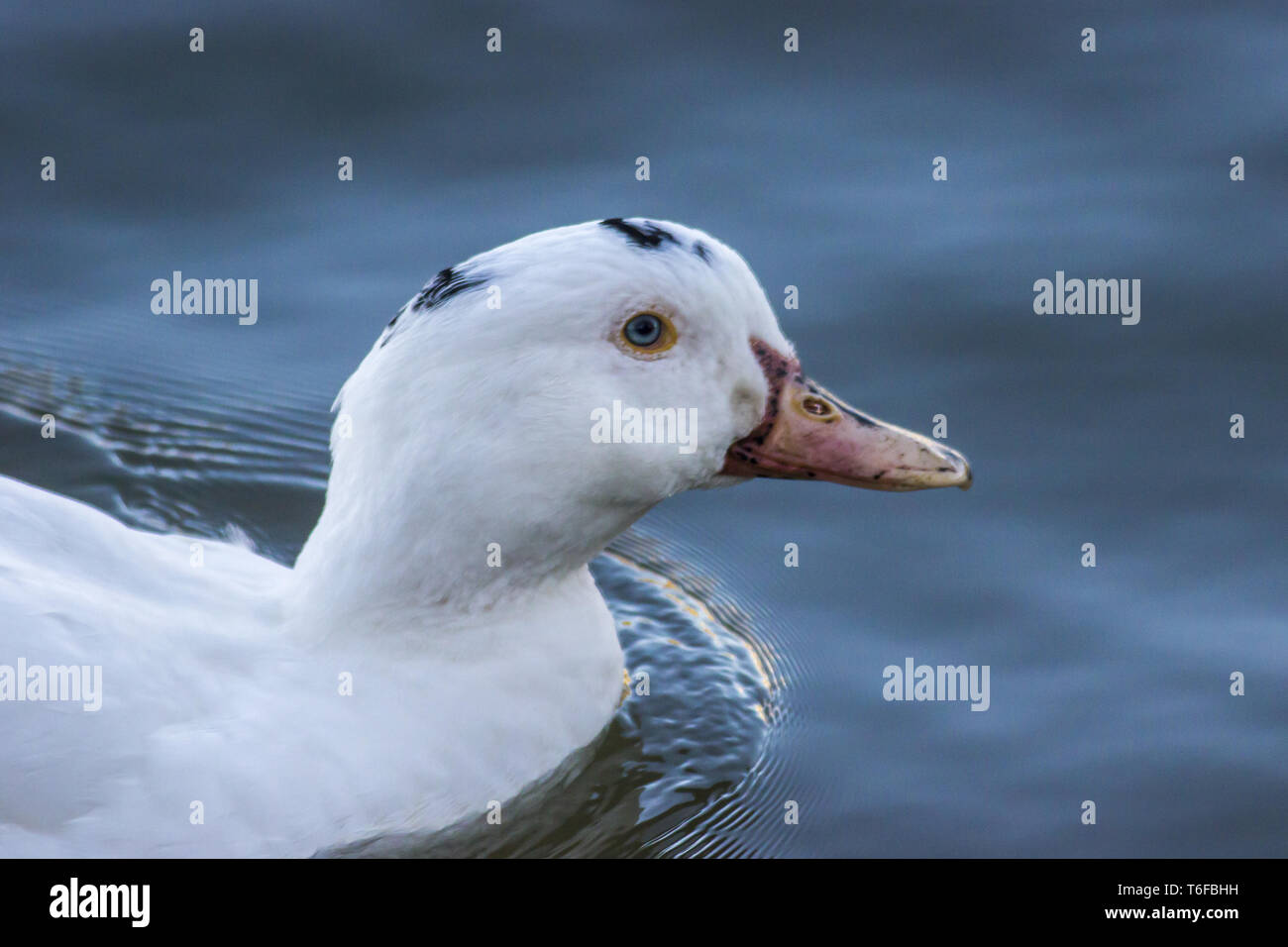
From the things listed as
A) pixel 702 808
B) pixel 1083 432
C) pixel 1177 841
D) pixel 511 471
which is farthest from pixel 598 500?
pixel 1083 432

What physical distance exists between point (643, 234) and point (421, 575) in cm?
102

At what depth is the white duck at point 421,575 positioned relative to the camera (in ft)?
13.4

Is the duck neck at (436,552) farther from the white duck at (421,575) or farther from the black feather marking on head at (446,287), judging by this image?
the black feather marking on head at (446,287)

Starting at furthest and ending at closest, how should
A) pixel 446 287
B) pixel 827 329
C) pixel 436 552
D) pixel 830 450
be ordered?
pixel 827 329 < pixel 830 450 < pixel 436 552 < pixel 446 287

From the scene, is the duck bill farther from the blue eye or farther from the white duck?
the blue eye

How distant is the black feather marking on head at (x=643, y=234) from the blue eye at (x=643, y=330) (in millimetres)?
173

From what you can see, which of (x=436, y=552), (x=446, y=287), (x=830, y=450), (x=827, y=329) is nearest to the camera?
(x=446, y=287)

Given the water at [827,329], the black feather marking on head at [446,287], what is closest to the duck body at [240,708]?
the water at [827,329]

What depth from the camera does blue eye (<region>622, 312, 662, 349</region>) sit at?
4.24m

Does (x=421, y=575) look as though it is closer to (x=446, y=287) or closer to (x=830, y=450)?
(x=446, y=287)

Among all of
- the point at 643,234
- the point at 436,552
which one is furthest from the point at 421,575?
the point at 643,234

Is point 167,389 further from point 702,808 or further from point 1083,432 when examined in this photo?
point 1083,432

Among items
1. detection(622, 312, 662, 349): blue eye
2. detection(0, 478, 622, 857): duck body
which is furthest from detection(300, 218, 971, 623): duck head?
detection(0, 478, 622, 857): duck body

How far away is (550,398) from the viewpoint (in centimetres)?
421
